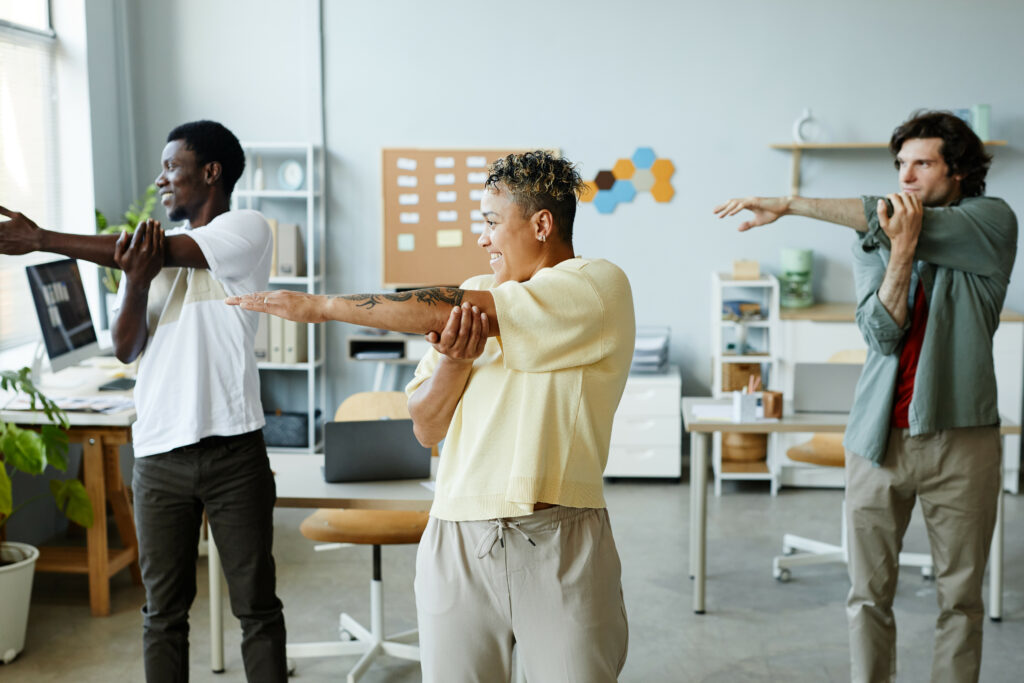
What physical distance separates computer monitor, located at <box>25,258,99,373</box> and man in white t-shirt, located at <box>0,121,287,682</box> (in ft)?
4.22

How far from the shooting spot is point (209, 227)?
2.28 meters

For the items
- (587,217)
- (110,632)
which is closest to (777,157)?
(587,217)

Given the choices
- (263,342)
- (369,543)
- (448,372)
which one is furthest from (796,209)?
(263,342)

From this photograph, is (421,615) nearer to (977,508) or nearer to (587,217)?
(977,508)

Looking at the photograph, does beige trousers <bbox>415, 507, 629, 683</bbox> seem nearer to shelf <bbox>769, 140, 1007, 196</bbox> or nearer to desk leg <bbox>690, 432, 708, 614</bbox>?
desk leg <bbox>690, 432, 708, 614</bbox>

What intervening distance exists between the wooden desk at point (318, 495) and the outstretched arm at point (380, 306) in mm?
1384

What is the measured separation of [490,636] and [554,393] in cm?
42

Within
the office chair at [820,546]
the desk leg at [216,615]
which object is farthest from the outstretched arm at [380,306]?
the office chair at [820,546]

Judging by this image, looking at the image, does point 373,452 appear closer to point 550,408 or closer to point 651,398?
point 550,408

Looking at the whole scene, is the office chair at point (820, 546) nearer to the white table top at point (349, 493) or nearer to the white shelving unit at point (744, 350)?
the white shelving unit at point (744, 350)

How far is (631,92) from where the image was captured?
18.2ft

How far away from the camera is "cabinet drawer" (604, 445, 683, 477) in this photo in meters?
5.26

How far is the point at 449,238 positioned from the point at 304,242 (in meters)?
0.86

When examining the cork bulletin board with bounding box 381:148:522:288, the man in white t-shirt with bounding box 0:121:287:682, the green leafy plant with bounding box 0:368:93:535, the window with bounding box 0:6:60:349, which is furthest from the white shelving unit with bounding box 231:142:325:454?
the man in white t-shirt with bounding box 0:121:287:682
